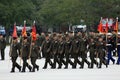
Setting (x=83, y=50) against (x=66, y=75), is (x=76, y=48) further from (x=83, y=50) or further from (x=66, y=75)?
(x=66, y=75)

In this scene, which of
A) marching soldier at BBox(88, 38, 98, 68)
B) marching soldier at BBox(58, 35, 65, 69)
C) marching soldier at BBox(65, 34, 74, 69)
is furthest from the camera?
marching soldier at BBox(65, 34, 74, 69)

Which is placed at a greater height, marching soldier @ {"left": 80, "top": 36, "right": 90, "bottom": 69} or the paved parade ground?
marching soldier @ {"left": 80, "top": 36, "right": 90, "bottom": 69}

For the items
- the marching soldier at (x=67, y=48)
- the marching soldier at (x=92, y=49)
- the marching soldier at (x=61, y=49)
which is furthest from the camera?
the marching soldier at (x=67, y=48)

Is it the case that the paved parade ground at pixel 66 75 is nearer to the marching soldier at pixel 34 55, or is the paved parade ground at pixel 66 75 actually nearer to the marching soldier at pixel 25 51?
the marching soldier at pixel 34 55

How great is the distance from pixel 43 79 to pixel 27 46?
4451 mm

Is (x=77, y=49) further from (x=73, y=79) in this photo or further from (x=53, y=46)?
(x=73, y=79)

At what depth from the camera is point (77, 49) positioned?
31.1 meters

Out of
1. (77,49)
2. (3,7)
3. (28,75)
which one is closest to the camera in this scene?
(28,75)

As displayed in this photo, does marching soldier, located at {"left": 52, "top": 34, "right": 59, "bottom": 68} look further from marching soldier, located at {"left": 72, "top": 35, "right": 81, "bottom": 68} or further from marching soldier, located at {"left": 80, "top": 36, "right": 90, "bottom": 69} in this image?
marching soldier, located at {"left": 80, "top": 36, "right": 90, "bottom": 69}

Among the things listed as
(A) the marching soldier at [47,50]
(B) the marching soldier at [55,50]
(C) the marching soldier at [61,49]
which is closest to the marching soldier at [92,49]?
(C) the marching soldier at [61,49]

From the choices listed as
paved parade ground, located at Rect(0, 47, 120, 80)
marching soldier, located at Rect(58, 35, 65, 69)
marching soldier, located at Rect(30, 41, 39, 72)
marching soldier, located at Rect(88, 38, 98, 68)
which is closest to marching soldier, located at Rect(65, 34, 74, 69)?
marching soldier, located at Rect(58, 35, 65, 69)

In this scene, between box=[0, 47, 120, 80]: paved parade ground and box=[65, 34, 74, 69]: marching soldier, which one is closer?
box=[0, 47, 120, 80]: paved parade ground

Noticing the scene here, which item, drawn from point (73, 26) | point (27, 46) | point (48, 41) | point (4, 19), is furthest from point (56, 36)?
point (73, 26)

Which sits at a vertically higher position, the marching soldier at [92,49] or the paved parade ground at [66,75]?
the marching soldier at [92,49]
